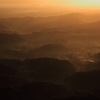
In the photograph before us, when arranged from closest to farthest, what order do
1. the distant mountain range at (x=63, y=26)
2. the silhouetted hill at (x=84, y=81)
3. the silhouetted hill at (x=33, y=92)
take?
the silhouetted hill at (x=33, y=92), the silhouetted hill at (x=84, y=81), the distant mountain range at (x=63, y=26)

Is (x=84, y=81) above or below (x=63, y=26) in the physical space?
below

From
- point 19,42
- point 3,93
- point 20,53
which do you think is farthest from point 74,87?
point 19,42

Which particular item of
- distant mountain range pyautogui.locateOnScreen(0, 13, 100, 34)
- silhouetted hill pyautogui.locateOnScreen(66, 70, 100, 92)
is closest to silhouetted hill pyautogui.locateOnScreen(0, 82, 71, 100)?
silhouetted hill pyautogui.locateOnScreen(66, 70, 100, 92)

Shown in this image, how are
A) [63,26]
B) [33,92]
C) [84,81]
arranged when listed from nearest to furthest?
1. [33,92]
2. [84,81]
3. [63,26]

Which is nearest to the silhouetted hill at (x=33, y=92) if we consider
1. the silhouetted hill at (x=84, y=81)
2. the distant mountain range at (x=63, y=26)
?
the silhouetted hill at (x=84, y=81)

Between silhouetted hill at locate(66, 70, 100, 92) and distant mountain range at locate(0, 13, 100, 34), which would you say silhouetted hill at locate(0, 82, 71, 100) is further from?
distant mountain range at locate(0, 13, 100, 34)

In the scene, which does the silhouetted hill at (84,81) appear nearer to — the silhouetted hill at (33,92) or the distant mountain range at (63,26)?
the silhouetted hill at (33,92)

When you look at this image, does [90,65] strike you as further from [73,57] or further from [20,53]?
[20,53]

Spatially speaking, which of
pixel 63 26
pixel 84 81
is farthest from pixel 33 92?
pixel 63 26

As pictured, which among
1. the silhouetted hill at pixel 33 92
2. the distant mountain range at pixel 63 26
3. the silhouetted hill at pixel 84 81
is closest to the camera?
the silhouetted hill at pixel 33 92

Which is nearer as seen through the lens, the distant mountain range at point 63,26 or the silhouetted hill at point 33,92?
the silhouetted hill at point 33,92

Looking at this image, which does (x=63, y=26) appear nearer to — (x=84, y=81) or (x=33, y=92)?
(x=84, y=81)
